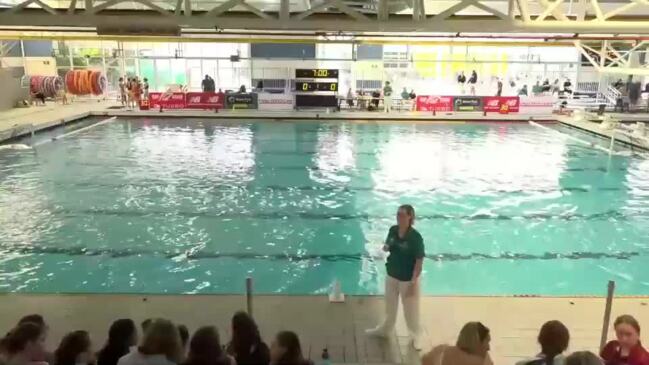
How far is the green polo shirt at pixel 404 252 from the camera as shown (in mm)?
4543

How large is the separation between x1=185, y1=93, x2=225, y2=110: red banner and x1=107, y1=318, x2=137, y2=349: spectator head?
69.0 feet

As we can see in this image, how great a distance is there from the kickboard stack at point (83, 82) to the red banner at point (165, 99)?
8.17ft

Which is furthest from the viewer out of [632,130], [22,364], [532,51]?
[532,51]

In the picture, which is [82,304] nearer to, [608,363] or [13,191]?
[608,363]

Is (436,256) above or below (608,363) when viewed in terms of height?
below

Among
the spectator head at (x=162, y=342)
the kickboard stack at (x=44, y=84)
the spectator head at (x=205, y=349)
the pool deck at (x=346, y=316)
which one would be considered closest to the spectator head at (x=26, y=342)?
the spectator head at (x=162, y=342)

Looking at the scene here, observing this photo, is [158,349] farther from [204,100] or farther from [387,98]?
[204,100]

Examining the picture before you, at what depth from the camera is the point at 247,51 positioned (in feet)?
95.5

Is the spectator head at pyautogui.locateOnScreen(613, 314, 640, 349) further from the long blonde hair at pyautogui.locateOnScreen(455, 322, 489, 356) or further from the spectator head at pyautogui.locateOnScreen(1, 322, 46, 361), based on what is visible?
the spectator head at pyautogui.locateOnScreen(1, 322, 46, 361)

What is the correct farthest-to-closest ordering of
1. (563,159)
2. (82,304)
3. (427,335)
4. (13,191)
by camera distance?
(563,159) → (13,191) → (82,304) → (427,335)

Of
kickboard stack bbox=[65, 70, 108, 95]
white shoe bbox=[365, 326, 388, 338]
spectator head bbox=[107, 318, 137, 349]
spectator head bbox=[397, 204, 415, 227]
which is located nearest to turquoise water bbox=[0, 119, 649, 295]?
white shoe bbox=[365, 326, 388, 338]

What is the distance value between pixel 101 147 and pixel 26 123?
423 cm

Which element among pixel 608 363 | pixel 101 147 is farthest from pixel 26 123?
pixel 608 363

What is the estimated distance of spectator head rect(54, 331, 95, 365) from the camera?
3.10m
